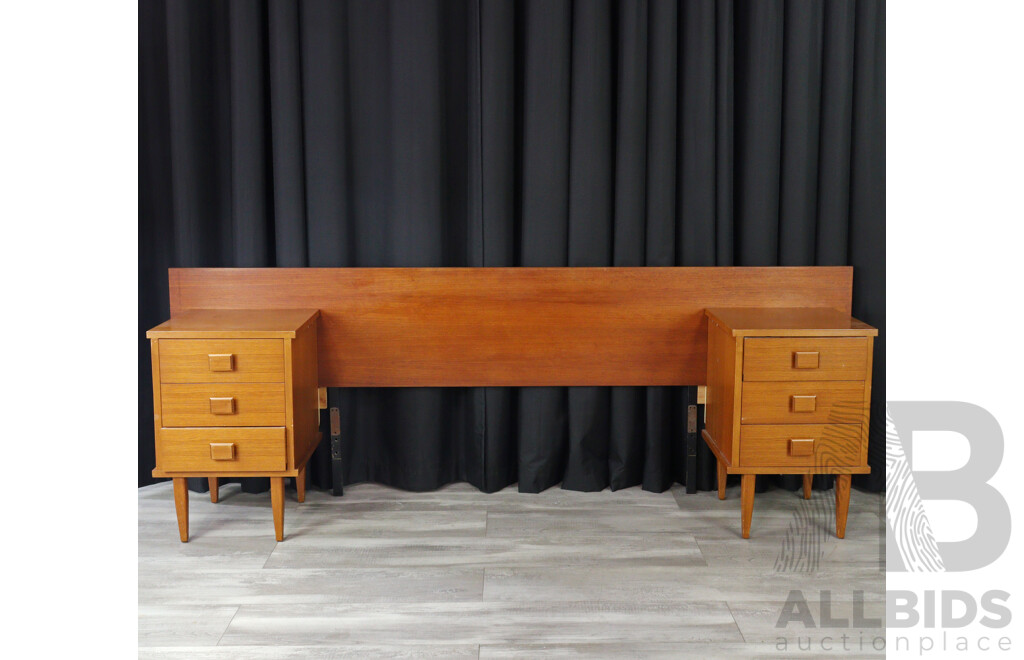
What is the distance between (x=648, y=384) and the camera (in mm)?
2543

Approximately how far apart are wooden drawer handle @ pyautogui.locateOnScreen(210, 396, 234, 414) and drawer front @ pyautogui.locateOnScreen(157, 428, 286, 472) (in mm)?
58

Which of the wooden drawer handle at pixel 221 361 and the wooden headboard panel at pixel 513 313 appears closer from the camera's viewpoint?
the wooden drawer handle at pixel 221 361

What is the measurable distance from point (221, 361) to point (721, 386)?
1377 mm

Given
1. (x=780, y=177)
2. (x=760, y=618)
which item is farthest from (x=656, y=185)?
(x=760, y=618)

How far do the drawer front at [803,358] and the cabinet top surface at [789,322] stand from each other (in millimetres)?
18

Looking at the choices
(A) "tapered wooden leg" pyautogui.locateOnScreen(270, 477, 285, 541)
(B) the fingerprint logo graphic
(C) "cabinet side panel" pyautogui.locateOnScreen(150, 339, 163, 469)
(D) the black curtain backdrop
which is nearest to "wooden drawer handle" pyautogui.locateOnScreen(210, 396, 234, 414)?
(C) "cabinet side panel" pyautogui.locateOnScreen(150, 339, 163, 469)

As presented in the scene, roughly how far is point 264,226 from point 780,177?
1658 mm

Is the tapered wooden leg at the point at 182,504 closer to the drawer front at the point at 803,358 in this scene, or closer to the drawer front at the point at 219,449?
the drawer front at the point at 219,449

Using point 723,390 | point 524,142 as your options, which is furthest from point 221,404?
point 723,390

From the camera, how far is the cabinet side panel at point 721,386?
2174 mm

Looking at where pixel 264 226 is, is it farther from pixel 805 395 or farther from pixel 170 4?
pixel 805 395

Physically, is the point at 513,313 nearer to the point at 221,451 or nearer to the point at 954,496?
the point at 221,451

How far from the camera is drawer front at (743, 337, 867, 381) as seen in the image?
2.11m

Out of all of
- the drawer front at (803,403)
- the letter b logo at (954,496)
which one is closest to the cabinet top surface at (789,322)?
the drawer front at (803,403)
